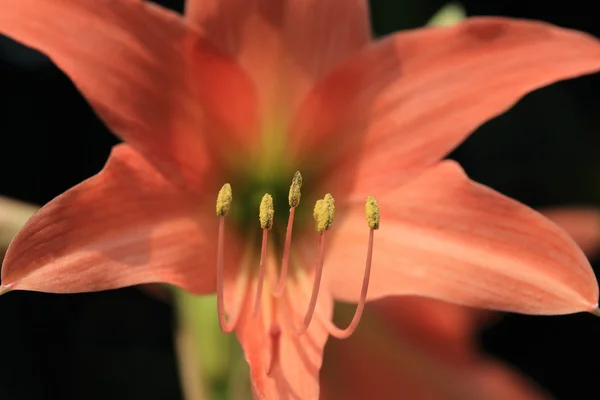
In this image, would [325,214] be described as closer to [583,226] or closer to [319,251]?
[319,251]

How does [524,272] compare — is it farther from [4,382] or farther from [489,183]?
[4,382]

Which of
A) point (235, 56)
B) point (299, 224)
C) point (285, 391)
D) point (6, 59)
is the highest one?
point (6, 59)

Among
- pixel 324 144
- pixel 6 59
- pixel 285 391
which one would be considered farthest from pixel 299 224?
pixel 6 59

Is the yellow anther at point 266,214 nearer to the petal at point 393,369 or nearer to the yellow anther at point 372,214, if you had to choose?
the yellow anther at point 372,214

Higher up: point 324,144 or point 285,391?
point 324,144

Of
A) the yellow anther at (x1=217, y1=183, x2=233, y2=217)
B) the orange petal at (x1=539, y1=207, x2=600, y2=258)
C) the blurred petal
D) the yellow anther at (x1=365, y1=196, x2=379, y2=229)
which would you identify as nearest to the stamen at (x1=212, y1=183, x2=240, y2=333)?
the yellow anther at (x1=217, y1=183, x2=233, y2=217)

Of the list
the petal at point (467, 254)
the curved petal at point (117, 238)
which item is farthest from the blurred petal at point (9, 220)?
the petal at point (467, 254)
